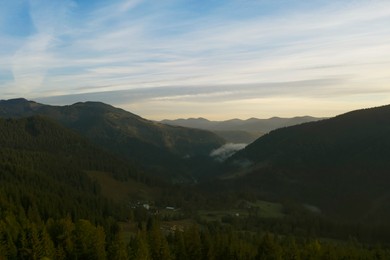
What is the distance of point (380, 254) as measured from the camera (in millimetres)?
146500

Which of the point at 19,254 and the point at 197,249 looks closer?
the point at 19,254

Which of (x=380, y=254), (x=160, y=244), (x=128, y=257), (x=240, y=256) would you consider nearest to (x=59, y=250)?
(x=128, y=257)

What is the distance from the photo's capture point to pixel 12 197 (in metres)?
174

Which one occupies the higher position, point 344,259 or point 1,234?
point 1,234

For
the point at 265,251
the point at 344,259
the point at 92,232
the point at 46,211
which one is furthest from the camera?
the point at 46,211

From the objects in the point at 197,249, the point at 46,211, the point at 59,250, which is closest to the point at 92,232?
the point at 59,250

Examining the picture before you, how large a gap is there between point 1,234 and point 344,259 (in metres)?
93.4

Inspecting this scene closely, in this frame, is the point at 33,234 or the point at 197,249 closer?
the point at 33,234

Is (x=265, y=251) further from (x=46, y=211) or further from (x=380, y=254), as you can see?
(x=46, y=211)

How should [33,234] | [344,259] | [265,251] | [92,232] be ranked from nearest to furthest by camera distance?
[33,234] → [92,232] → [265,251] → [344,259]

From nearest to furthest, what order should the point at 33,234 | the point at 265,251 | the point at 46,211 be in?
1. the point at 33,234
2. the point at 265,251
3. the point at 46,211

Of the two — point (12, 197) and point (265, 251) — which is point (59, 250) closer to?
point (265, 251)

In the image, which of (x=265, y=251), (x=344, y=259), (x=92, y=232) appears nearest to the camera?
(x=92, y=232)

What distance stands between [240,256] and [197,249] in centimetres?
1190
